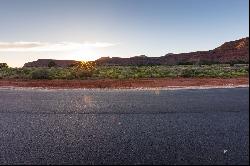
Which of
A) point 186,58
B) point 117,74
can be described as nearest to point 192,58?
point 186,58

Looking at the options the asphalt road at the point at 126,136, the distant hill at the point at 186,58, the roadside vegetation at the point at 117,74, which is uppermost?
the asphalt road at the point at 126,136

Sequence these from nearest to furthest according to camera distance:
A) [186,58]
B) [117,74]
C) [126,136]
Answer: [126,136] < [117,74] < [186,58]

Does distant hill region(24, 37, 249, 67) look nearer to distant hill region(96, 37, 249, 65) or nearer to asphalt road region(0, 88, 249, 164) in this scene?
distant hill region(96, 37, 249, 65)

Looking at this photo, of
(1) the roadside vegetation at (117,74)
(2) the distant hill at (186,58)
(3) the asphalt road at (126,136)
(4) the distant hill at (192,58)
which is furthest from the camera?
(2) the distant hill at (186,58)

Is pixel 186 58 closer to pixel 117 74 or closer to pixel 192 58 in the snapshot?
pixel 192 58

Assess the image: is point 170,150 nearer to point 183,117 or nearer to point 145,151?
point 145,151

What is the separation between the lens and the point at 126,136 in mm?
7938

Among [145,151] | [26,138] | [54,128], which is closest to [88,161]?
[145,151]

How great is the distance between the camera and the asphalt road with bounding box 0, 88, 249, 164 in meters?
5.95

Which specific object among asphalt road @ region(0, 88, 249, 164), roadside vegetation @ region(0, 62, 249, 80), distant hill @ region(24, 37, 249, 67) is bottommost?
distant hill @ region(24, 37, 249, 67)

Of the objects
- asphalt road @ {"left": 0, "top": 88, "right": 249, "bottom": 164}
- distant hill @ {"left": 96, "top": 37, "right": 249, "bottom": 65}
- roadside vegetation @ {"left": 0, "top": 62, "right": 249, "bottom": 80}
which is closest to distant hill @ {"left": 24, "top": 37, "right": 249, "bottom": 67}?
distant hill @ {"left": 96, "top": 37, "right": 249, "bottom": 65}

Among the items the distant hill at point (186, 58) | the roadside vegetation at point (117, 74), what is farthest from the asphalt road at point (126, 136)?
the distant hill at point (186, 58)

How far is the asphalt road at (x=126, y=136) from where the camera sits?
5.95 meters

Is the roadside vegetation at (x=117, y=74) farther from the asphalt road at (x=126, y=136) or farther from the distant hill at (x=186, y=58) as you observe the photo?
the distant hill at (x=186, y=58)
